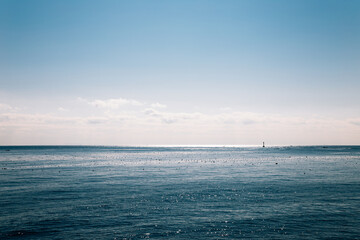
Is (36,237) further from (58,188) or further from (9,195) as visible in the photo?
(58,188)

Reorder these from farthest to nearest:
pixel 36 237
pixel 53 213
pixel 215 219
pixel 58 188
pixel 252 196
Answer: pixel 58 188 < pixel 252 196 < pixel 53 213 < pixel 215 219 < pixel 36 237

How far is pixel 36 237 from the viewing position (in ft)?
74.8

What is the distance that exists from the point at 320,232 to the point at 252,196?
1481 centimetres

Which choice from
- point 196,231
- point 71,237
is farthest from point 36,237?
point 196,231

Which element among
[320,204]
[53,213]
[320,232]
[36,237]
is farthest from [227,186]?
[36,237]

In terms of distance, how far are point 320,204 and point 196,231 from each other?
19.6 meters

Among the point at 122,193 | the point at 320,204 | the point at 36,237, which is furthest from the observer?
the point at 122,193

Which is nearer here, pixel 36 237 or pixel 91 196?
pixel 36 237

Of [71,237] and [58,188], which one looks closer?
[71,237]

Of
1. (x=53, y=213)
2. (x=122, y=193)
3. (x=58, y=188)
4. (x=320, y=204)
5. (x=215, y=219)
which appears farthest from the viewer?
(x=58, y=188)

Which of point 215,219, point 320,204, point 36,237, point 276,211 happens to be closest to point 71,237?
point 36,237

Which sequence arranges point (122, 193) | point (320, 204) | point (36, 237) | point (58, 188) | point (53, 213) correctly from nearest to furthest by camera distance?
point (36, 237) < point (53, 213) < point (320, 204) < point (122, 193) < point (58, 188)

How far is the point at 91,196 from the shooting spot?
128 feet

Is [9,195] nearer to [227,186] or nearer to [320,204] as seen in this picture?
[227,186]
